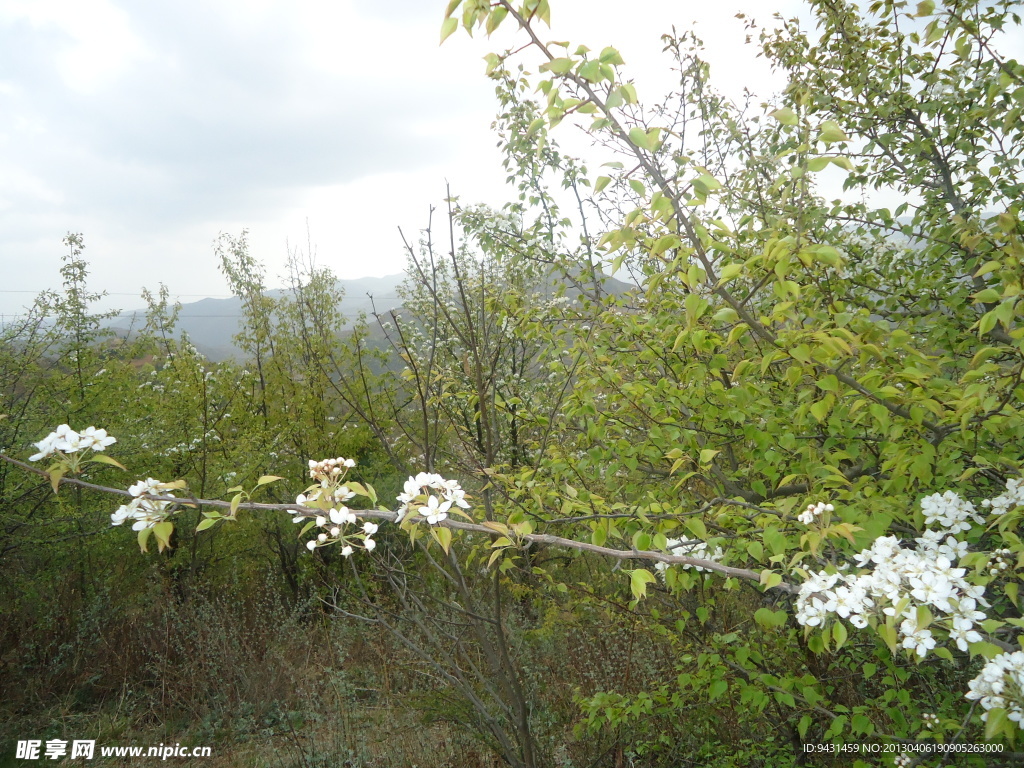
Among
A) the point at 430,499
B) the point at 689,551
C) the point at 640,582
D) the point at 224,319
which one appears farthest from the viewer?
the point at 224,319

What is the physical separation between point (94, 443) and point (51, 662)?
5.12 metres

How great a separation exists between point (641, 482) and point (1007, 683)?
7.59ft

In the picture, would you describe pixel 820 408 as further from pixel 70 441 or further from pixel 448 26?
pixel 70 441

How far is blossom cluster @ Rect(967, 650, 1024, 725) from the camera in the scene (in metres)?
1.23

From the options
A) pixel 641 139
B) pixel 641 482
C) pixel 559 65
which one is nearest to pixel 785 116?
pixel 641 139

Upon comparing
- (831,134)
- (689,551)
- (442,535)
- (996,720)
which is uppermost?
Result: (831,134)

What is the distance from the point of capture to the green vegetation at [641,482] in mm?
1605

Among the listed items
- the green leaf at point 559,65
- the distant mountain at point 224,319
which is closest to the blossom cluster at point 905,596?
the green leaf at point 559,65

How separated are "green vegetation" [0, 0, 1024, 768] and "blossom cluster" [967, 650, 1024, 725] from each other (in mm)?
12

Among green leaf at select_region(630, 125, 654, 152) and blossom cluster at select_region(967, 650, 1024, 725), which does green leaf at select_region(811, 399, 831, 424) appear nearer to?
blossom cluster at select_region(967, 650, 1024, 725)

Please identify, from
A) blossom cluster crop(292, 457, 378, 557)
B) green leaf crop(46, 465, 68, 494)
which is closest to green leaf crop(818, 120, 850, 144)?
blossom cluster crop(292, 457, 378, 557)

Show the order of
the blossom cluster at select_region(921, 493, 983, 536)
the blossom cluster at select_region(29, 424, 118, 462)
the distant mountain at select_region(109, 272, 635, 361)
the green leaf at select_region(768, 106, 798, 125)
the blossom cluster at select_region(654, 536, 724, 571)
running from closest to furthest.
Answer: the green leaf at select_region(768, 106, 798, 125) < the blossom cluster at select_region(29, 424, 118, 462) < the blossom cluster at select_region(921, 493, 983, 536) < the blossom cluster at select_region(654, 536, 724, 571) < the distant mountain at select_region(109, 272, 635, 361)

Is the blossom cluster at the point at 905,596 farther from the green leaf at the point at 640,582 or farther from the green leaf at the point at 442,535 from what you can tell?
the green leaf at the point at 442,535

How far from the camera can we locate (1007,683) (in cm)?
127
